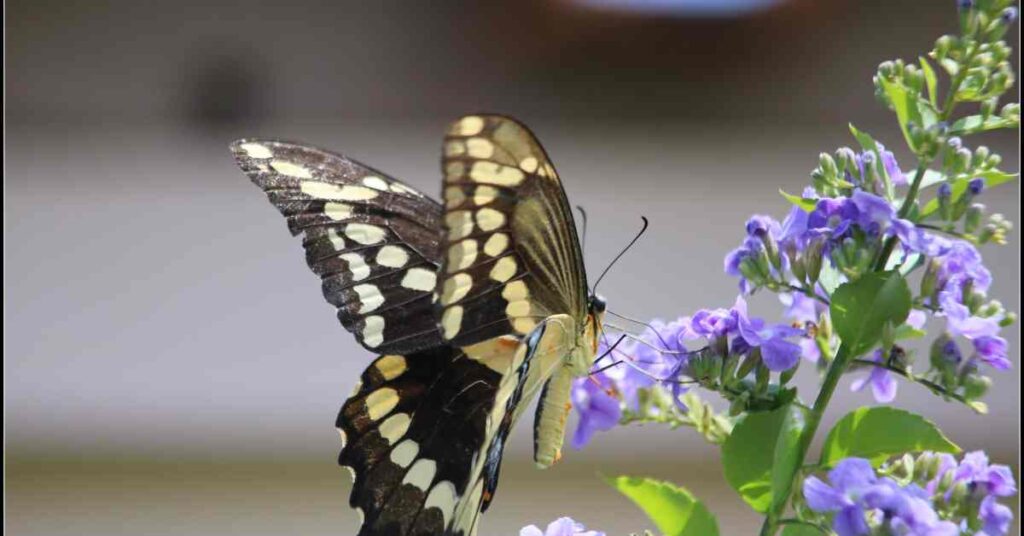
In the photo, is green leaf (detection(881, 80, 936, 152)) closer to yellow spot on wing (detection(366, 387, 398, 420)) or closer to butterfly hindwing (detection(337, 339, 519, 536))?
butterfly hindwing (detection(337, 339, 519, 536))

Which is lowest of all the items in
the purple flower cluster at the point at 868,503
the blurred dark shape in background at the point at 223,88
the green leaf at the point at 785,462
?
the purple flower cluster at the point at 868,503

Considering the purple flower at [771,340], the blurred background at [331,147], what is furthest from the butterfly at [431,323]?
the blurred background at [331,147]

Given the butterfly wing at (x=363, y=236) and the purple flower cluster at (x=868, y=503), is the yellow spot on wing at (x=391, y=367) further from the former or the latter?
the purple flower cluster at (x=868, y=503)

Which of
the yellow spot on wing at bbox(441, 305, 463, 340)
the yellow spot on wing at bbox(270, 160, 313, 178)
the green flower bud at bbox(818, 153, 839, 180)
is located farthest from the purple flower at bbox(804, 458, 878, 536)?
the yellow spot on wing at bbox(270, 160, 313, 178)

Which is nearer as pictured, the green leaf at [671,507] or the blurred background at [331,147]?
the green leaf at [671,507]

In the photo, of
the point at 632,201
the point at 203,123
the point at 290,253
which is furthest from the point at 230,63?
the point at 632,201

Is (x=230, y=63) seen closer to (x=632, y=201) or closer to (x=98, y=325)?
(x=98, y=325)

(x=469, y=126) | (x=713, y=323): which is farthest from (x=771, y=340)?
(x=469, y=126)
